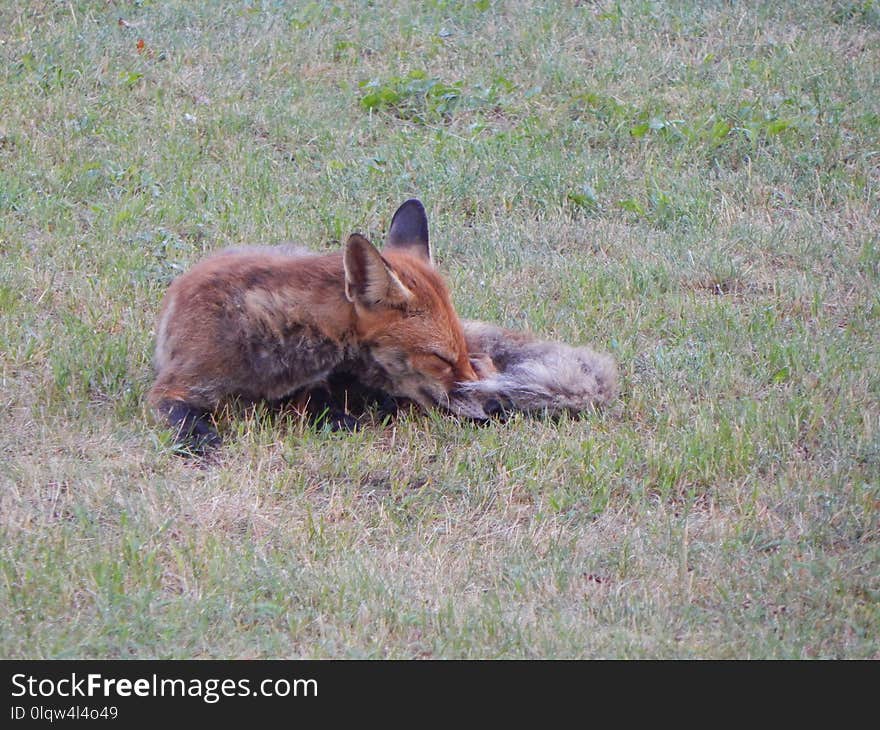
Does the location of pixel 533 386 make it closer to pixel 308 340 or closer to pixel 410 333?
pixel 410 333

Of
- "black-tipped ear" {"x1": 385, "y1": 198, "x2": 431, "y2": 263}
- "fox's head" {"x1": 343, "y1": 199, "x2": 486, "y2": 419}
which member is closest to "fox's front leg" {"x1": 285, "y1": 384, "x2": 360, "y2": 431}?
"fox's head" {"x1": 343, "y1": 199, "x2": 486, "y2": 419}

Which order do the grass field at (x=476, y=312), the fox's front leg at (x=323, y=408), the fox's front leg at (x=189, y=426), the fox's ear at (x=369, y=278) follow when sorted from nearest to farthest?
the grass field at (x=476, y=312) < the fox's front leg at (x=189, y=426) < the fox's ear at (x=369, y=278) < the fox's front leg at (x=323, y=408)

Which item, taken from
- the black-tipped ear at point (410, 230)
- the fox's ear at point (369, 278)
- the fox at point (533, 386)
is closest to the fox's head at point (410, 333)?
the fox's ear at point (369, 278)

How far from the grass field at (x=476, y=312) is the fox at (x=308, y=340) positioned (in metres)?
0.21

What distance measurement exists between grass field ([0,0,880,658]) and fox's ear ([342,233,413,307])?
0.70 meters

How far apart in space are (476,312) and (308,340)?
1857mm

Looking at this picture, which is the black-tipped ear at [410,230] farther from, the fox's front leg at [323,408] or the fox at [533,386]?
the fox's front leg at [323,408]

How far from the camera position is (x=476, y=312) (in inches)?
299

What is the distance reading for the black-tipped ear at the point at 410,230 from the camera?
6885 millimetres

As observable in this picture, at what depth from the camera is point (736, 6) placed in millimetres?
12953

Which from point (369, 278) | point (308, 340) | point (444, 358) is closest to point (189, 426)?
point (308, 340)

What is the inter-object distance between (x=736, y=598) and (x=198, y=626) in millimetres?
2126

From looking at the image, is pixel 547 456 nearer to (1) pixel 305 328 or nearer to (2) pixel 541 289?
(1) pixel 305 328

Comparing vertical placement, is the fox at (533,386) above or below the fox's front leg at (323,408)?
above
